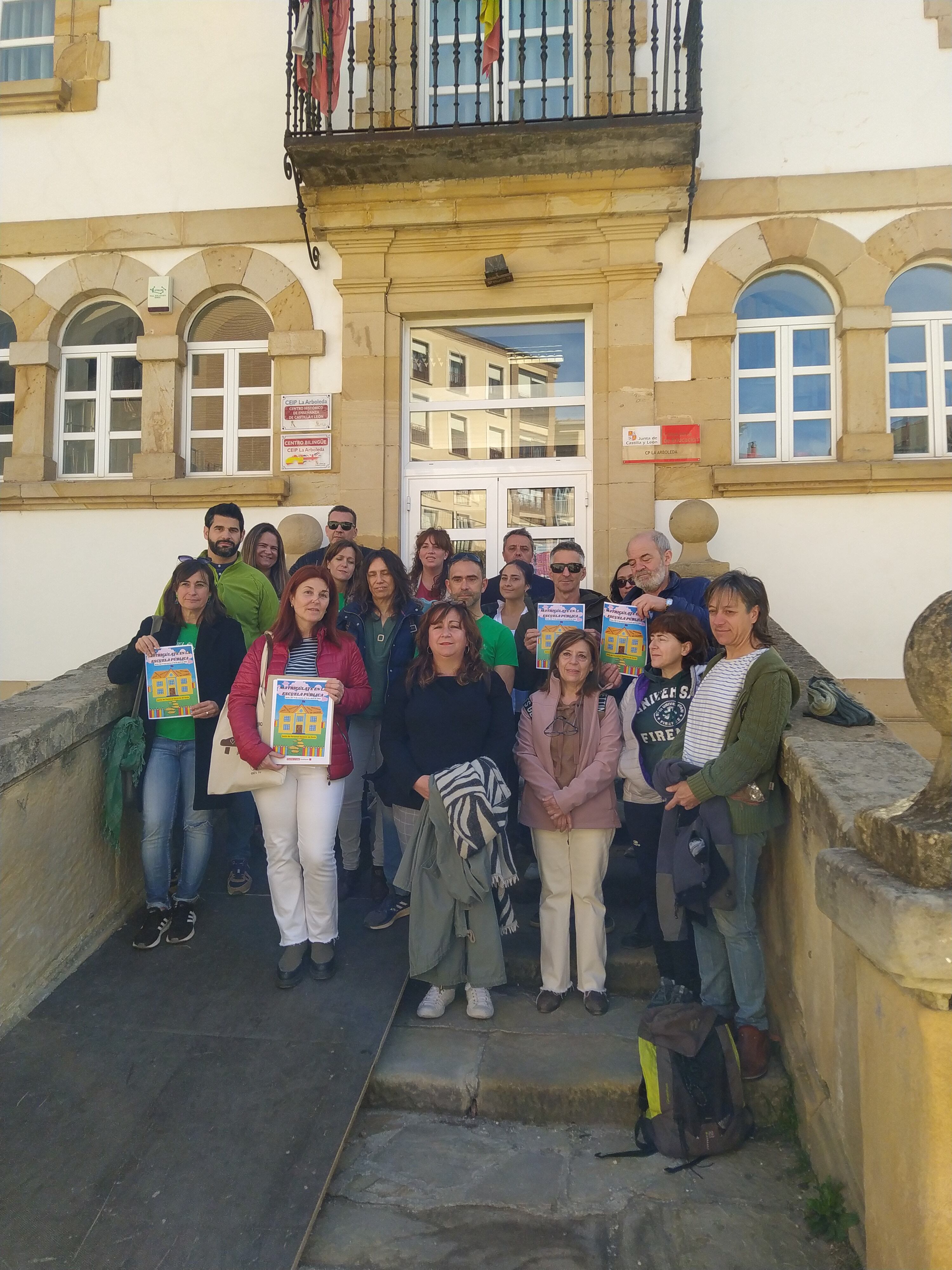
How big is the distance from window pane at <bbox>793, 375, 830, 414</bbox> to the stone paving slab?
5.87 meters

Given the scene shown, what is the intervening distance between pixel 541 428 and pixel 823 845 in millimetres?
5516

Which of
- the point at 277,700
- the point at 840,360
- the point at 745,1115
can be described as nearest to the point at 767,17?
the point at 840,360

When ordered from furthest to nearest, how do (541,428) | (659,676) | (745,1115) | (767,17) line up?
(541,428)
(767,17)
(659,676)
(745,1115)

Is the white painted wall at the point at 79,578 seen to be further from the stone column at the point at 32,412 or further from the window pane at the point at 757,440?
the window pane at the point at 757,440

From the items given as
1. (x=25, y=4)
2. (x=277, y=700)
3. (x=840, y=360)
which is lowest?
(x=277, y=700)

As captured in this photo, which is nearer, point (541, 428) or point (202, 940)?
point (202, 940)

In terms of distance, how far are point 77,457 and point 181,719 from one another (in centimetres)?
479

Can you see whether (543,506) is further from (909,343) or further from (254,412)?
(909,343)

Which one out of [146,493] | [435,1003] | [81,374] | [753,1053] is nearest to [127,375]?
[81,374]

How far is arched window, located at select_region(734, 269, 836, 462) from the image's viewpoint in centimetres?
715

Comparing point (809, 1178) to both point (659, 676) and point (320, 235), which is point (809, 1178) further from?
point (320, 235)

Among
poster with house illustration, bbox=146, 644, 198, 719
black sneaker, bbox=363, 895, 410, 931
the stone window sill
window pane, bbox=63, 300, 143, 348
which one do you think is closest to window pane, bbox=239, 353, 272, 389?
the stone window sill

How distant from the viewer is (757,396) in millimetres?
7227

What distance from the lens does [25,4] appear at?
26.4 ft
